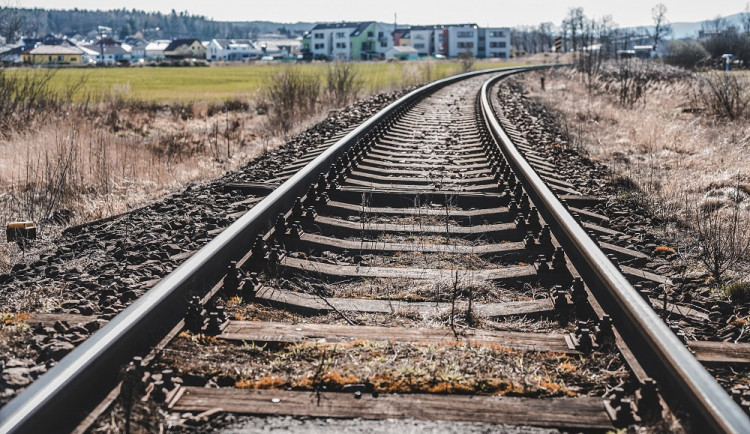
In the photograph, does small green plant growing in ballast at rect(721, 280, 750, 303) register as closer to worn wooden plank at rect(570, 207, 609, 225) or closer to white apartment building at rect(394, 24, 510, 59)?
worn wooden plank at rect(570, 207, 609, 225)

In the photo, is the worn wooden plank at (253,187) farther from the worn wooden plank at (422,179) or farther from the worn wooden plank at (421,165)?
the worn wooden plank at (421,165)

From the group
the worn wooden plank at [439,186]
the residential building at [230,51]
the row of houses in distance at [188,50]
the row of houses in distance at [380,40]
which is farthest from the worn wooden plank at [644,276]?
the residential building at [230,51]

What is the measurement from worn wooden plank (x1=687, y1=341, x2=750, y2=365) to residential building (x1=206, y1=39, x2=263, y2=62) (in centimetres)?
17178

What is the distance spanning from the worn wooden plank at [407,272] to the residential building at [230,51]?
17028cm

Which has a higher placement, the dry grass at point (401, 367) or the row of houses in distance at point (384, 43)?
the row of houses in distance at point (384, 43)

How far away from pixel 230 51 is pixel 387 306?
17721 centimetres

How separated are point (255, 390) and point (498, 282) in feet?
6.06

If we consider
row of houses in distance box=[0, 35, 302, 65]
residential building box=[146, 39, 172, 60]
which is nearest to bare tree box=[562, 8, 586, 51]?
row of houses in distance box=[0, 35, 302, 65]

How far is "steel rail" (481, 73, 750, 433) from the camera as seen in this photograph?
7.21 feet

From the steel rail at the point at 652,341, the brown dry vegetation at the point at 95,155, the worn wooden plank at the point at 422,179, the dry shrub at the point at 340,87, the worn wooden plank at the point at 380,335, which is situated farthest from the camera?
the dry shrub at the point at 340,87

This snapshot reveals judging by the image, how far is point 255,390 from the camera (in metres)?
2.74

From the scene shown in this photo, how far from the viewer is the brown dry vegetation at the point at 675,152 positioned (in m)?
6.13

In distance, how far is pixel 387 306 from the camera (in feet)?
12.5

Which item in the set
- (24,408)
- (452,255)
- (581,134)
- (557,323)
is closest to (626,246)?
(452,255)
